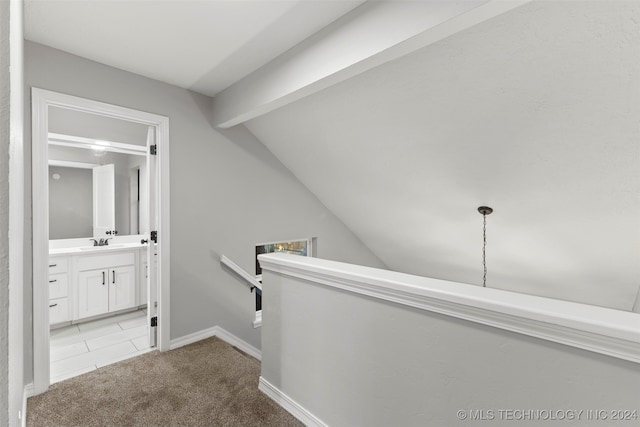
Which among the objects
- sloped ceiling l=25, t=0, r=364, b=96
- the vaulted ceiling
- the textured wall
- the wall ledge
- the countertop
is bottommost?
the countertop

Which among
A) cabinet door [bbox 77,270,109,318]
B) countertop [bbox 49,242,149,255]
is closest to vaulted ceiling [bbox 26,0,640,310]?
countertop [bbox 49,242,149,255]

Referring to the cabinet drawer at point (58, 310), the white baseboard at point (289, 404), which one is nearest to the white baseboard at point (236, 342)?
the white baseboard at point (289, 404)

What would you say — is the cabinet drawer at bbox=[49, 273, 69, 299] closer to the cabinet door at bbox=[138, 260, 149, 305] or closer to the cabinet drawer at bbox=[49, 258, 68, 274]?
the cabinet drawer at bbox=[49, 258, 68, 274]

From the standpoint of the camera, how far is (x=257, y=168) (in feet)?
10.9

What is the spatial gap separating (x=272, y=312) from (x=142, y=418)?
0.98 metres

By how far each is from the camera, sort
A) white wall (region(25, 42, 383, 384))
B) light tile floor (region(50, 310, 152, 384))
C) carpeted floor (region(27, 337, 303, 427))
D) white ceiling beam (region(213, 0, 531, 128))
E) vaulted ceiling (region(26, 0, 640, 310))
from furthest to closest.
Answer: light tile floor (region(50, 310, 152, 384)) < white wall (region(25, 42, 383, 384)) < carpeted floor (region(27, 337, 303, 427)) < vaulted ceiling (region(26, 0, 640, 310)) < white ceiling beam (region(213, 0, 531, 128))

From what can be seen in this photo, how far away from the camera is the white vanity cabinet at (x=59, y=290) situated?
3.17m

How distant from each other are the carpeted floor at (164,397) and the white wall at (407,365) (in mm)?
244

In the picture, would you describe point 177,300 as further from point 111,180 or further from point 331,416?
point 111,180

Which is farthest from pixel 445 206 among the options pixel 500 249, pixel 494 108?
pixel 494 108

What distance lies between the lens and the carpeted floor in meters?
1.79

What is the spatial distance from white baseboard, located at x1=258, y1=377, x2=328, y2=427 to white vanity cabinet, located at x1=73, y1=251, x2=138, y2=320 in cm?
258

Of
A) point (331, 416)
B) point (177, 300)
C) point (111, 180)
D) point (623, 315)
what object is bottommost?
point (331, 416)

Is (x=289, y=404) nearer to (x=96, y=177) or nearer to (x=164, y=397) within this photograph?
(x=164, y=397)
